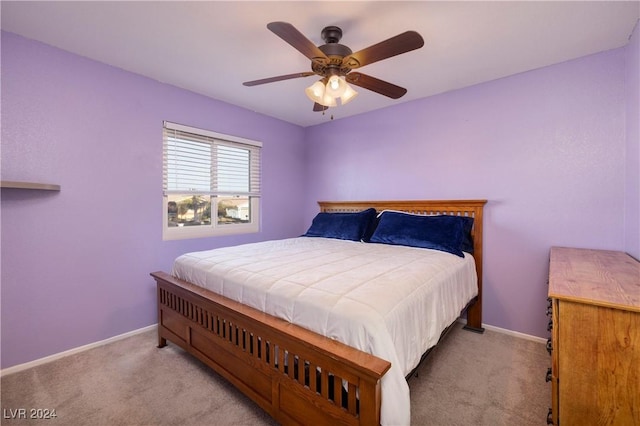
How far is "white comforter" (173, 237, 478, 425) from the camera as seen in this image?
1.13m

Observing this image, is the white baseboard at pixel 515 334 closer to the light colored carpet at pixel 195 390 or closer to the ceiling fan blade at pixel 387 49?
the light colored carpet at pixel 195 390

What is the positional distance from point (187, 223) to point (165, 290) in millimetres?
1035

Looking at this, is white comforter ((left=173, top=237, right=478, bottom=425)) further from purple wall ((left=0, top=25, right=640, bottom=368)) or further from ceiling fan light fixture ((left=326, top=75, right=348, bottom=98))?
ceiling fan light fixture ((left=326, top=75, right=348, bottom=98))

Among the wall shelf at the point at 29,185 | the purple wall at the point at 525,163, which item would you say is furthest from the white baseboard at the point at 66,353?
the purple wall at the point at 525,163

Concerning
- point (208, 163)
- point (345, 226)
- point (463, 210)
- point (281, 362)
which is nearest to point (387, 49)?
point (281, 362)

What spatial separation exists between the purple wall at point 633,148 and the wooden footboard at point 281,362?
2071 mm

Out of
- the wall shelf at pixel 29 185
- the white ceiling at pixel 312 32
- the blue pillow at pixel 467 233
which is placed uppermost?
the white ceiling at pixel 312 32

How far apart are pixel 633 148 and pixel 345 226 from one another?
236 centimetres

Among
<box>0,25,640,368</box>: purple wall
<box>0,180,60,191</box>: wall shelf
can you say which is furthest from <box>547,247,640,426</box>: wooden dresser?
<box>0,180,60,191</box>: wall shelf

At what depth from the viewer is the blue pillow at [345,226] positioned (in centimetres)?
309

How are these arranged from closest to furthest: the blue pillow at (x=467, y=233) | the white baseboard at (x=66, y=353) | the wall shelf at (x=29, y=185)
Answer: the wall shelf at (x=29, y=185) → the white baseboard at (x=66, y=353) → the blue pillow at (x=467, y=233)

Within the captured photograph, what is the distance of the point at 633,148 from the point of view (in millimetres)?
1905

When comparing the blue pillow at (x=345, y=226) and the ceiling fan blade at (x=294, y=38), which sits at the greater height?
the ceiling fan blade at (x=294, y=38)

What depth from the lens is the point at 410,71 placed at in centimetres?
245
